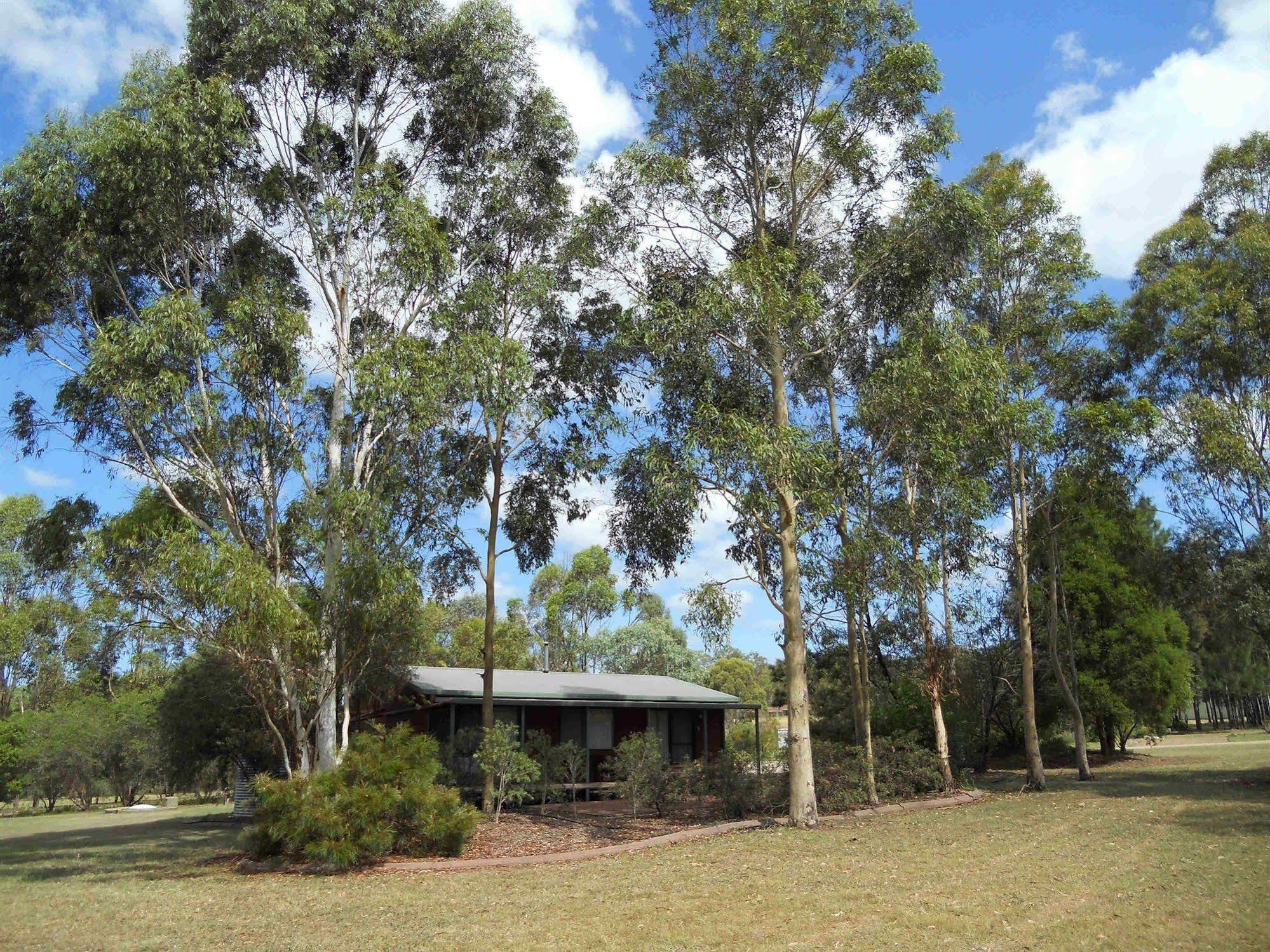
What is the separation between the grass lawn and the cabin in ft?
23.2

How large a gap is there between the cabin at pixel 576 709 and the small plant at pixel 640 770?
387 cm

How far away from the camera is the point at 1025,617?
20.0 meters

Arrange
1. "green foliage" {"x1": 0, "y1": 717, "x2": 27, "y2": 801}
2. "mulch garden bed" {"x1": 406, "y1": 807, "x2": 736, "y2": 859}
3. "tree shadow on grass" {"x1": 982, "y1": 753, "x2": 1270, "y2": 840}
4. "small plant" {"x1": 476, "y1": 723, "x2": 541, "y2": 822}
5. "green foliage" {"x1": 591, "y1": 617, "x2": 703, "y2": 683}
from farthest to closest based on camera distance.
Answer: "green foliage" {"x1": 591, "y1": 617, "x2": 703, "y2": 683}, "green foliage" {"x1": 0, "y1": 717, "x2": 27, "y2": 801}, "small plant" {"x1": 476, "y1": 723, "x2": 541, "y2": 822}, "mulch garden bed" {"x1": 406, "y1": 807, "x2": 736, "y2": 859}, "tree shadow on grass" {"x1": 982, "y1": 753, "x2": 1270, "y2": 840}

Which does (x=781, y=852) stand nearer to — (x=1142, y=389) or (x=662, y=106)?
(x=662, y=106)

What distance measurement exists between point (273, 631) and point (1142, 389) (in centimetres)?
2047

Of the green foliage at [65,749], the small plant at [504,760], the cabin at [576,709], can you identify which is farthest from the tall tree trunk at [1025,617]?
the green foliage at [65,749]

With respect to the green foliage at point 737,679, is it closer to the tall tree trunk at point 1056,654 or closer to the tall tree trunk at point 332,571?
the tall tree trunk at point 1056,654

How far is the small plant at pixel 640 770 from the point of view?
15188 mm

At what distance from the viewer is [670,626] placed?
5253cm

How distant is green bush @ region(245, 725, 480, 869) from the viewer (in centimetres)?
1119

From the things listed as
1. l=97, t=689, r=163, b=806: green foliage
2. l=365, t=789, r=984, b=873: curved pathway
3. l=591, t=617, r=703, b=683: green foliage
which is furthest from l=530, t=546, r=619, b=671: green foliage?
l=365, t=789, r=984, b=873: curved pathway

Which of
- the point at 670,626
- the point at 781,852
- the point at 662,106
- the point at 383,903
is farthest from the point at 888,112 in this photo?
the point at 670,626

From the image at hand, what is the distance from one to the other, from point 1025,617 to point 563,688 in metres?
11.5

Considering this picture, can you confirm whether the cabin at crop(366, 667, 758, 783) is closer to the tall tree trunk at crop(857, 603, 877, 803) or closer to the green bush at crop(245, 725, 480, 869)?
the tall tree trunk at crop(857, 603, 877, 803)
